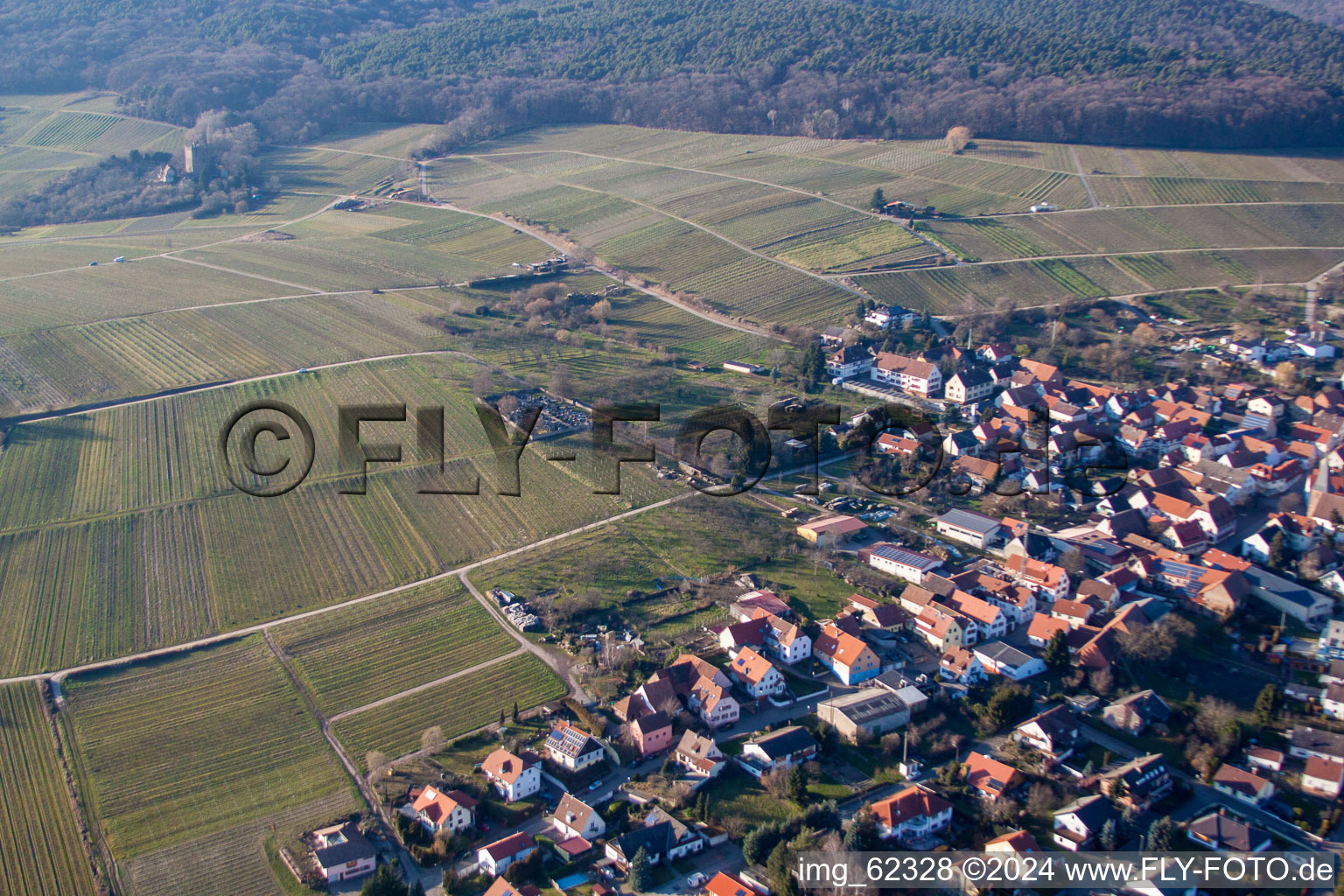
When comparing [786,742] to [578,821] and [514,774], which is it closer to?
[578,821]

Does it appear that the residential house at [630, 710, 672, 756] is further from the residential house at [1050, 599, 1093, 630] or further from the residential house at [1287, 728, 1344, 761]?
the residential house at [1287, 728, 1344, 761]

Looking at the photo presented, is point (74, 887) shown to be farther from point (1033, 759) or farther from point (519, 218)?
point (519, 218)

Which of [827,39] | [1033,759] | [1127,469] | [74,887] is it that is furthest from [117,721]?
[827,39]

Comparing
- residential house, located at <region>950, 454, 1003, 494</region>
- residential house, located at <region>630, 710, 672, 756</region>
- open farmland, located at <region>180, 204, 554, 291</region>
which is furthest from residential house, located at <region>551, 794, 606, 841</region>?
open farmland, located at <region>180, 204, 554, 291</region>

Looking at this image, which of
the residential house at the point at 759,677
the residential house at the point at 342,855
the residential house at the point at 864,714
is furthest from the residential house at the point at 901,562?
the residential house at the point at 342,855

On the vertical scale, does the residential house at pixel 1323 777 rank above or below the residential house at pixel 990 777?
below

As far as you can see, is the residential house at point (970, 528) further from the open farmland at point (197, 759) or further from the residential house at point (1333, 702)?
the open farmland at point (197, 759)
